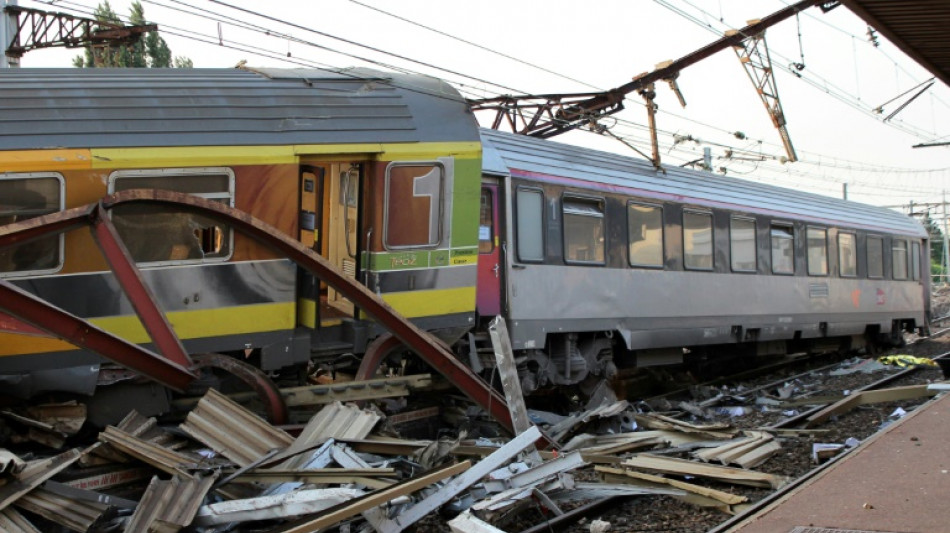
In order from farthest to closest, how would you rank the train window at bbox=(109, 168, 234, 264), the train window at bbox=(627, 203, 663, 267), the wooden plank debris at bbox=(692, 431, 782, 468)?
the train window at bbox=(627, 203, 663, 267), the wooden plank debris at bbox=(692, 431, 782, 468), the train window at bbox=(109, 168, 234, 264)

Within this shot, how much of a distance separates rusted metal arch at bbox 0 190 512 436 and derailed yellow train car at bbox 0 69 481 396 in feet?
1.38

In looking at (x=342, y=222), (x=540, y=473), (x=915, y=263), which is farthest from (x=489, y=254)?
(x=915, y=263)

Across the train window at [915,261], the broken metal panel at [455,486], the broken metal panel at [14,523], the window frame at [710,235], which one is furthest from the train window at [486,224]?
the train window at [915,261]

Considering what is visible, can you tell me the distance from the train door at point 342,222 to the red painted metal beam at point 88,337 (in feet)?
7.04

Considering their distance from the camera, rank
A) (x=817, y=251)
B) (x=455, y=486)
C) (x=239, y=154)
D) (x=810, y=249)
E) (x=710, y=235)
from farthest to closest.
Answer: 1. (x=817, y=251)
2. (x=810, y=249)
3. (x=710, y=235)
4. (x=239, y=154)
5. (x=455, y=486)

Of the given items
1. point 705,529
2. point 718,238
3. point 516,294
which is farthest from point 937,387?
point 705,529

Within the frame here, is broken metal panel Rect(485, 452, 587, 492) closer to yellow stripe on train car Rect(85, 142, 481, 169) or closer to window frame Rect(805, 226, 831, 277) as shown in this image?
yellow stripe on train car Rect(85, 142, 481, 169)

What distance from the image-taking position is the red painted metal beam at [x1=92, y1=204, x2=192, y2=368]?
673cm

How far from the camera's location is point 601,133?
14.9 metres

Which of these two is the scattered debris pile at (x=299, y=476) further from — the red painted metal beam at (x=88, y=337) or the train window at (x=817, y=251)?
the train window at (x=817, y=251)

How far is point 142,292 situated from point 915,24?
26.3ft

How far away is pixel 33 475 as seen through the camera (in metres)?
5.73

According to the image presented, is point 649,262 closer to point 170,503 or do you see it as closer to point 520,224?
point 520,224

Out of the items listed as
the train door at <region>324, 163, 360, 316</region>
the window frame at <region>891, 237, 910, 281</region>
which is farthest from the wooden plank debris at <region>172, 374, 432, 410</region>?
the window frame at <region>891, 237, 910, 281</region>
